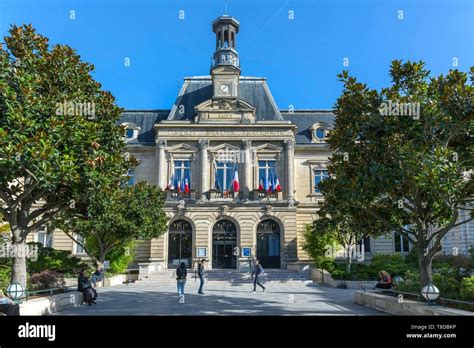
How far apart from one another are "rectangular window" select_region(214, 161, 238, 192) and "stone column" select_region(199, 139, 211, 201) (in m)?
0.82

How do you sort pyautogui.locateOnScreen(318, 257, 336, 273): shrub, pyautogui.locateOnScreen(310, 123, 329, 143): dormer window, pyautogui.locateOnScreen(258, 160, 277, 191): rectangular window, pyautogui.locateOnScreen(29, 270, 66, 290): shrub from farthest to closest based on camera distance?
pyautogui.locateOnScreen(310, 123, 329, 143): dormer window → pyautogui.locateOnScreen(258, 160, 277, 191): rectangular window → pyautogui.locateOnScreen(318, 257, 336, 273): shrub → pyautogui.locateOnScreen(29, 270, 66, 290): shrub

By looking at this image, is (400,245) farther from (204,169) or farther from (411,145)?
(411,145)

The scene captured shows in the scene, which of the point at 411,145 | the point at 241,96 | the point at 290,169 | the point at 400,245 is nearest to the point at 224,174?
the point at 290,169

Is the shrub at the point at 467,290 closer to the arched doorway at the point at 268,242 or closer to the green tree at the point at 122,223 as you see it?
the green tree at the point at 122,223

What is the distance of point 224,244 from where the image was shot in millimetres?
36000

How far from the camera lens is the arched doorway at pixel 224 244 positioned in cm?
3581

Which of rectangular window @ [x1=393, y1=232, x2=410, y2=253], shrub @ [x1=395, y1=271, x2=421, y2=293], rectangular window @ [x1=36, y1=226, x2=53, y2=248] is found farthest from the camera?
rectangular window @ [x1=393, y1=232, x2=410, y2=253]

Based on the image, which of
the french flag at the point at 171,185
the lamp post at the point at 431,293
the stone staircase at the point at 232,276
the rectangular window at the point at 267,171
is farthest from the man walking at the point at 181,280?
the rectangular window at the point at 267,171

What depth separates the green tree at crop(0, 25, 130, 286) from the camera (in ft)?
39.8

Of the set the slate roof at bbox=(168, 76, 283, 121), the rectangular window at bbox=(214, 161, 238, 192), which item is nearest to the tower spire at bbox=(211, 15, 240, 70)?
the slate roof at bbox=(168, 76, 283, 121)

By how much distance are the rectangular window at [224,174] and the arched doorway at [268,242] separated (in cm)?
450

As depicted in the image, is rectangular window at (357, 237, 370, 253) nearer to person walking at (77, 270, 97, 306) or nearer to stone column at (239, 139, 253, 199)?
stone column at (239, 139, 253, 199)

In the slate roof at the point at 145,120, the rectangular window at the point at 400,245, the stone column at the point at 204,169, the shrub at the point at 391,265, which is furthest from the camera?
the slate roof at the point at 145,120
